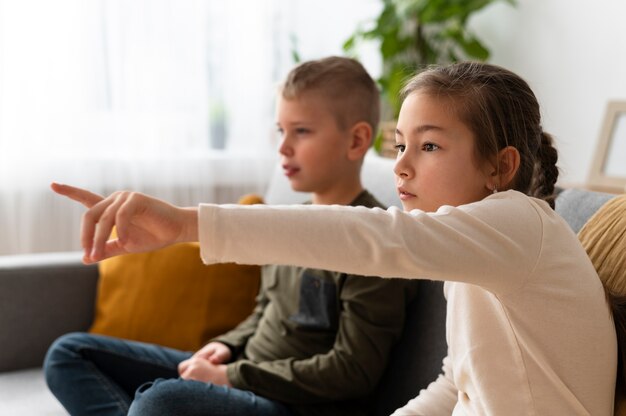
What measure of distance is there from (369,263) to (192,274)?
1.15 meters

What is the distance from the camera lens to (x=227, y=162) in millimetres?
3143

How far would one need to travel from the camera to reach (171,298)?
6.17 ft

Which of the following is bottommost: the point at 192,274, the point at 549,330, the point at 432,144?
the point at 192,274

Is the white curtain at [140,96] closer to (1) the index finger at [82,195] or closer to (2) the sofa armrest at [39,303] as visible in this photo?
(2) the sofa armrest at [39,303]

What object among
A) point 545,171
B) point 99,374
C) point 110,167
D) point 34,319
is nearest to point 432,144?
point 545,171

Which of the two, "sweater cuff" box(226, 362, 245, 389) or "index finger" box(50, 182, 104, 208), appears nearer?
"index finger" box(50, 182, 104, 208)

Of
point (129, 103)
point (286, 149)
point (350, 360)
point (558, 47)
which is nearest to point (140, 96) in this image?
point (129, 103)

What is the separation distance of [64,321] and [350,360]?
2.86ft

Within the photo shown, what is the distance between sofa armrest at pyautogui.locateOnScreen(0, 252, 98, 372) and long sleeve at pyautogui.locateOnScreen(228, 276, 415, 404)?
67 cm

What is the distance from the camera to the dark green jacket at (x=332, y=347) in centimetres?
139

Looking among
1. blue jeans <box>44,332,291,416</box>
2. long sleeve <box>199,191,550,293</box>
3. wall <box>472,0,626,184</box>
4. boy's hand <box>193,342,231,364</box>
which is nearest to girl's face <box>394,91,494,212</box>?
long sleeve <box>199,191,550,293</box>

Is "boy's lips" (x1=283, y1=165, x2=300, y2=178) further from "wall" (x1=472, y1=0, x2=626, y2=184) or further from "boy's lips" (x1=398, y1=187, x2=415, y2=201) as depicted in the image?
"wall" (x1=472, y1=0, x2=626, y2=184)

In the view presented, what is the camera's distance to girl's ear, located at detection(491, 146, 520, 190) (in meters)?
1.00

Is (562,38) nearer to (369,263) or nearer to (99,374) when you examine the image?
(99,374)
